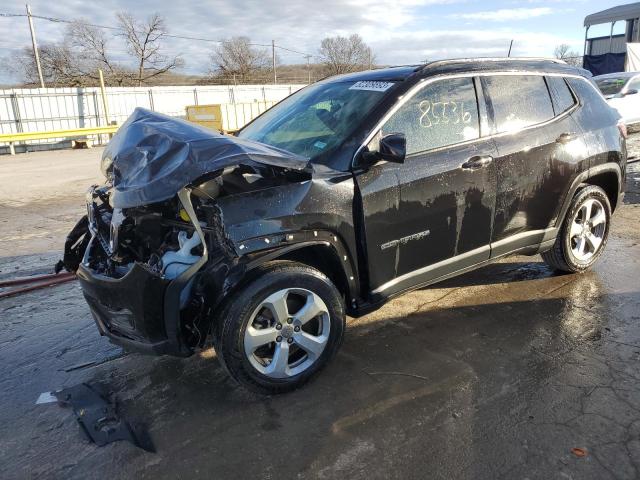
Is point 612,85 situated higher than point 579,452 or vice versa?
point 612,85

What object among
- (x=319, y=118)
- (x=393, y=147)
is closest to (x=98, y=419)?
(x=393, y=147)

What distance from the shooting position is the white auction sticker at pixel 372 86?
11.9 feet

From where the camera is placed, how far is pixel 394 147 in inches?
122

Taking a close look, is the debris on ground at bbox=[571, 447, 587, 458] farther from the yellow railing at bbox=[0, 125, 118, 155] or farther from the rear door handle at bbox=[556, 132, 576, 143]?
the yellow railing at bbox=[0, 125, 118, 155]

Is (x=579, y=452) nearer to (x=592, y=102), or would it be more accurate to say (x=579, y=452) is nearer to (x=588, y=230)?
(x=588, y=230)

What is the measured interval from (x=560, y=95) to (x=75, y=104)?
2494 cm

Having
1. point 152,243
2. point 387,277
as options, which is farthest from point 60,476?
point 387,277

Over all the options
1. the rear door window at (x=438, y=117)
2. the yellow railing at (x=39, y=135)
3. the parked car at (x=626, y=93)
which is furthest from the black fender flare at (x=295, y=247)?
the yellow railing at (x=39, y=135)

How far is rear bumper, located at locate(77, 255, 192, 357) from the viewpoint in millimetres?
2732

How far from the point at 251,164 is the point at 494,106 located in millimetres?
2110

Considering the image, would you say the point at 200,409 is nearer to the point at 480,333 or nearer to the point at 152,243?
the point at 152,243

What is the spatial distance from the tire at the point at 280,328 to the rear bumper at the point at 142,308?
10.1 inches

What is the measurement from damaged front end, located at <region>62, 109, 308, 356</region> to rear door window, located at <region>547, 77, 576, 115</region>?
2571mm

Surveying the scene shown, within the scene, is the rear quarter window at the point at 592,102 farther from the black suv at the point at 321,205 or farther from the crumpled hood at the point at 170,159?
the crumpled hood at the point at 170,159
